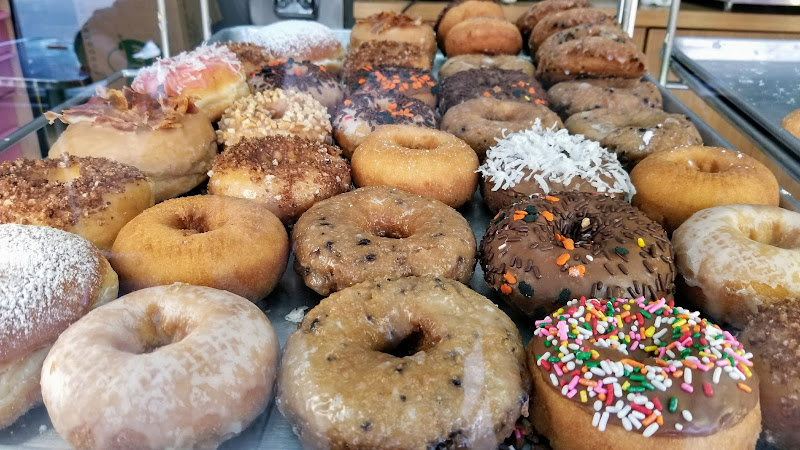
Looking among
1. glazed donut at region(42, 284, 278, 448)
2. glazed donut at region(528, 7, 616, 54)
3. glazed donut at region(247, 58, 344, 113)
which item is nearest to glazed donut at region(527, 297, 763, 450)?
glazed donut at region(42, 284, 278, 448)

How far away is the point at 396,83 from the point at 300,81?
553 millimetres

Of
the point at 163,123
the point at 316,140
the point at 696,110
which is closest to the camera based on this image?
the point at 163,123

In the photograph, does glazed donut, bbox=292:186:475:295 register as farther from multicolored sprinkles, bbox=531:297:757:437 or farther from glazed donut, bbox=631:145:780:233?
glazed donut, bbox=631:145:780:233

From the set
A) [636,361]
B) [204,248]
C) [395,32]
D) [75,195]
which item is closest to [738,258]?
[636,361]

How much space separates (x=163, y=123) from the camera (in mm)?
2529

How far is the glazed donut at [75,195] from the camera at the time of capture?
76.0 inches

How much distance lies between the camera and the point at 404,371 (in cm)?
146

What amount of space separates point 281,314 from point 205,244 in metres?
0.37

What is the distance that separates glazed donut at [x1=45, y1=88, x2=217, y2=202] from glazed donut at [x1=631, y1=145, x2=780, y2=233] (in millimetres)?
2009

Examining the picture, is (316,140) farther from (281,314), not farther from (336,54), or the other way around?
(336,54)

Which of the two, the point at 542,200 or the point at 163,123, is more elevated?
the point at 163,123

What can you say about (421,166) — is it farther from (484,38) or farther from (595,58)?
(484,38)

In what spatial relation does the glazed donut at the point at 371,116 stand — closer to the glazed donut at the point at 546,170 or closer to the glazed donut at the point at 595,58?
the glazed donut at the point at 546,170

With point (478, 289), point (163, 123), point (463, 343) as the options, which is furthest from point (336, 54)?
point (463, 343)
